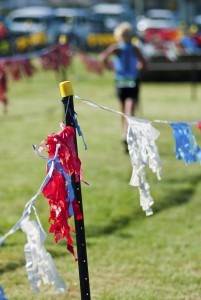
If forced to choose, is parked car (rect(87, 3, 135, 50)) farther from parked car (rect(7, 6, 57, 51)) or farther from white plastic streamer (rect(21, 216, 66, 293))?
white plastic streamer (rect(21, 216, 66, 293))

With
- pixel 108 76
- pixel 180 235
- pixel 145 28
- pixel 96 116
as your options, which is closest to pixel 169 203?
pixel 180 235

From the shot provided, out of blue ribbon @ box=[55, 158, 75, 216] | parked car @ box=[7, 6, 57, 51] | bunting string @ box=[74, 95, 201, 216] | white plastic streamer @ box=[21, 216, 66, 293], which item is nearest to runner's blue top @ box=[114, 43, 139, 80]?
bunting string @ box=[74, 95, 201, 216]

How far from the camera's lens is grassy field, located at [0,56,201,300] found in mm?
6449

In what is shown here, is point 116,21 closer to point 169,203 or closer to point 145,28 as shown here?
point 145,28

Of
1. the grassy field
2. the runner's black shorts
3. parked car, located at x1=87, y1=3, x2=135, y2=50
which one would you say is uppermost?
the runner's black shorts

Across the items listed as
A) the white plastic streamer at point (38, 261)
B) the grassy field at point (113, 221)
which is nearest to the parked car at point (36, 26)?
the grassy field at point (113, 221)

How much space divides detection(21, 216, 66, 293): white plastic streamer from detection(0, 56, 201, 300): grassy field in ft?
6.85

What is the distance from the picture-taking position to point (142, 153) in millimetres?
4824

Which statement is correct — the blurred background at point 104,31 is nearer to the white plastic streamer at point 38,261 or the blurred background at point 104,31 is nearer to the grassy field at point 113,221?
the grassy field at point 113,221

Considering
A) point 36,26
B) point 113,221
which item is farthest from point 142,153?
point 36,26

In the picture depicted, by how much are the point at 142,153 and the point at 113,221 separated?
3.74 metres

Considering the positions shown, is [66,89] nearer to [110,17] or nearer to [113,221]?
[113,221]

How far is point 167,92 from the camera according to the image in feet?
74.5

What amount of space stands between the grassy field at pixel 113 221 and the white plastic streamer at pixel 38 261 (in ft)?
6.85
